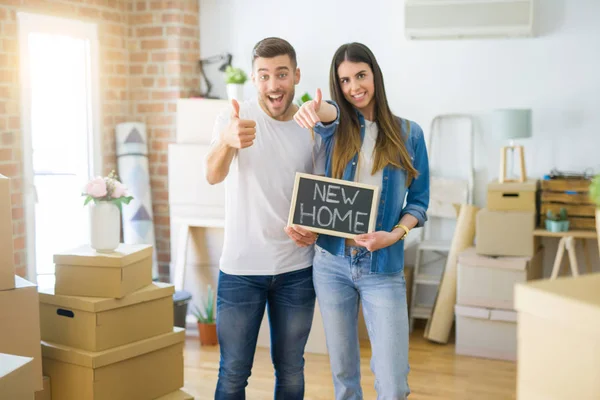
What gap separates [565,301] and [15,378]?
4.61ft

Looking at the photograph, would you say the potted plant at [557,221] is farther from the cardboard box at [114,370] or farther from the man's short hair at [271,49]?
the man's short hair at [271,49]

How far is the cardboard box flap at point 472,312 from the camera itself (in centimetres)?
430

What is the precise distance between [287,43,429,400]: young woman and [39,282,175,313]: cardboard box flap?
3.24 feet

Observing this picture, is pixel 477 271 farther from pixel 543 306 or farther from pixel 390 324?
pixel 543 306

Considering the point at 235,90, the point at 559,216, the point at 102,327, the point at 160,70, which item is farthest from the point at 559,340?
the point at 160,70

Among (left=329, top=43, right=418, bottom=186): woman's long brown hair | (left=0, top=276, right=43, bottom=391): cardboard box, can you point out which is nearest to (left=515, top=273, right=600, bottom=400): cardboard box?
(left=329, top=43, right=418, bottom=186): woman's long brown hair

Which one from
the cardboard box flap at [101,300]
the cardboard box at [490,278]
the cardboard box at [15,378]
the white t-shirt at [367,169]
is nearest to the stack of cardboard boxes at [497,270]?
the cardboard box at [490,278]

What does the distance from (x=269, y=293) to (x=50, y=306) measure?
1065 mm

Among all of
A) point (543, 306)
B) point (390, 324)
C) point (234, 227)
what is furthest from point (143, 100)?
point (543, 306)

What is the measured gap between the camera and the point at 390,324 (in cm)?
229

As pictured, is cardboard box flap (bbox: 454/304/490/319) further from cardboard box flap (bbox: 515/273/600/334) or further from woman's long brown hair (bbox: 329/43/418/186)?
cardboard box flap (bbox: 515/273/600/334)

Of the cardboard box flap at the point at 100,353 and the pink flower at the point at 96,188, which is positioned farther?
the pink flower at the point at 96,188

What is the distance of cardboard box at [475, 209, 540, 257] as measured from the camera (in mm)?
4289

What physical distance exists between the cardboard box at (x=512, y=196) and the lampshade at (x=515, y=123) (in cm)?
28
